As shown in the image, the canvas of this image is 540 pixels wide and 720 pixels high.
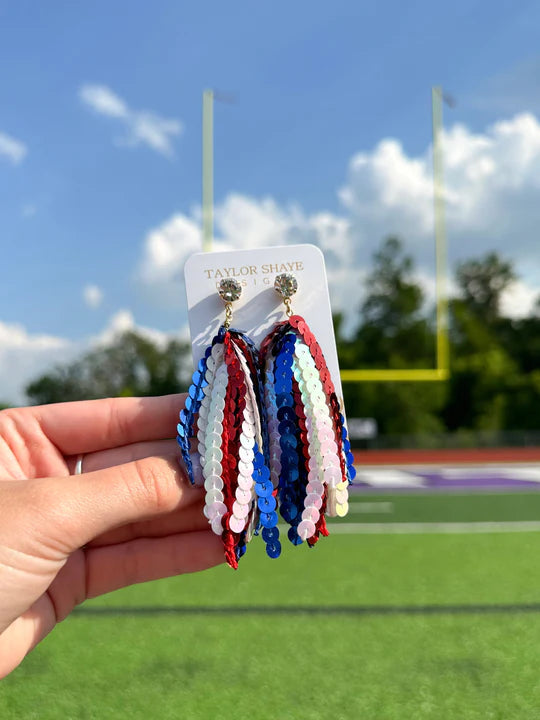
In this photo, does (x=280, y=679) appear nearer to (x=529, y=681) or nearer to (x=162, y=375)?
(x=529, y=681)

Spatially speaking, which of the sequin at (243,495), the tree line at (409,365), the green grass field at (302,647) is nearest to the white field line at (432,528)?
the green grass field at (302,647)

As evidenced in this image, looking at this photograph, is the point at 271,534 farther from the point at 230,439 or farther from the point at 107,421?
the point at 107,421

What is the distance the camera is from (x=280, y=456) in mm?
1142

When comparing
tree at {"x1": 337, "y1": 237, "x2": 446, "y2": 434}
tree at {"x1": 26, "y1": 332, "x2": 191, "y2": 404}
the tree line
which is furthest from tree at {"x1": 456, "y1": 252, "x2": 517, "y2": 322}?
tree at {"x1": 26, "y1": 332, "x2": 191, "y2": 404}

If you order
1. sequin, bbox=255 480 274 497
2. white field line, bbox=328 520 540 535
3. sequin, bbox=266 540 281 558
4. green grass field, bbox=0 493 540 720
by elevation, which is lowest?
white field line, bbox=328 520 540 535

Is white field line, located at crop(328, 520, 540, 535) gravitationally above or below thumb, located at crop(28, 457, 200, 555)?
below

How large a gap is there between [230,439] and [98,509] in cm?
22

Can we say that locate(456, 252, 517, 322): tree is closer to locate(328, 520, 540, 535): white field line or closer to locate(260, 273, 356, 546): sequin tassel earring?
locate(328, 520, 540, 535): white field line

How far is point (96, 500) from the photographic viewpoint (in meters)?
0.99

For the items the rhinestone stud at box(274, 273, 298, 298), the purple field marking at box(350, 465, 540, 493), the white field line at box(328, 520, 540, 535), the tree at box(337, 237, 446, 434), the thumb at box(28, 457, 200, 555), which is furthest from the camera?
the tree at box(337, 237, 446, 434)

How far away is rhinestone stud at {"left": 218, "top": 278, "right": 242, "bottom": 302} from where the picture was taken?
45.6 inches

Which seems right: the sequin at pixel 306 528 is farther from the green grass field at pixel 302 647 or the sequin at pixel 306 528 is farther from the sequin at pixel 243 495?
the green grass field at pixel 302 647

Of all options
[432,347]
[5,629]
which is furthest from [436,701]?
[432,347]

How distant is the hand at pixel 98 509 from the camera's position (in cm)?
101
